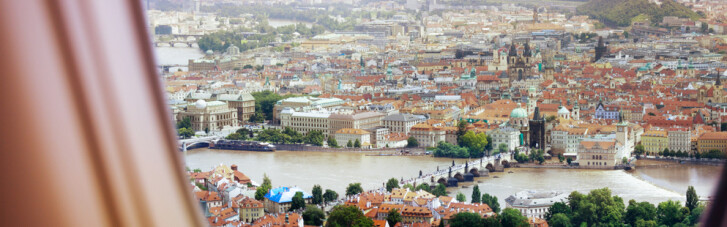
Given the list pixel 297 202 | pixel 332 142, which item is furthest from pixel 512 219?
pixel 332 142

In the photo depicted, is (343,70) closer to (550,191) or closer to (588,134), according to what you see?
(588,134)

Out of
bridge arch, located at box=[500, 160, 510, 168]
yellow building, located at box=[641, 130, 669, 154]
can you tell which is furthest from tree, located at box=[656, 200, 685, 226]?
yellow building, located at box=[641, 130, 669, 154]

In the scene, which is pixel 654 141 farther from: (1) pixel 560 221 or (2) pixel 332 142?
(1) pixel 560 221

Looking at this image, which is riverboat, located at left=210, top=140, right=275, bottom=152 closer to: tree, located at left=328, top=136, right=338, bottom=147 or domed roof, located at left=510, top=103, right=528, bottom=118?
tree, located at left=328, top=136, right=338, bottom=147

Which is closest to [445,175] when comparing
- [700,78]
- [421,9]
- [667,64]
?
[700,78]

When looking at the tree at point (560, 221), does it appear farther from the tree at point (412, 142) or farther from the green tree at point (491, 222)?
the tree at point (412, 142)

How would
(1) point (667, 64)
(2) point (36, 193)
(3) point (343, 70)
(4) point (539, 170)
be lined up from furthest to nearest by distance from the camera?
1. (3) point (343, 70)
2. (1) point (667, 64)
3. (4) point (539, 170)
4. (2) point (36, 193)
